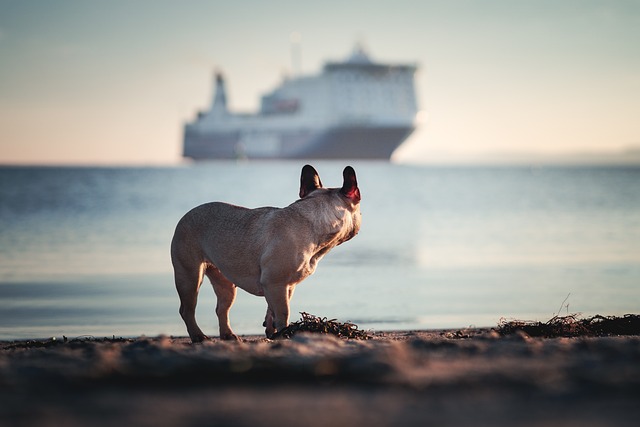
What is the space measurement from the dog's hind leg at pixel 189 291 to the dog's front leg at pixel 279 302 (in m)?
0.71

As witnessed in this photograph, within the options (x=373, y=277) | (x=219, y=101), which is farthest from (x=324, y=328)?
(x=219, y=101)

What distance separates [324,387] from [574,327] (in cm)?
363

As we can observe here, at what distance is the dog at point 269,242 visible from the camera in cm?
568

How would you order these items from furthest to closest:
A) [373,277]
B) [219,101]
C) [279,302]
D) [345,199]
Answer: [219,101] → [373,277] → [345,199] → [279,302]

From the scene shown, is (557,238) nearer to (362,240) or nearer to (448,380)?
(362,240)

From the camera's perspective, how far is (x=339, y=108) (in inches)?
4562

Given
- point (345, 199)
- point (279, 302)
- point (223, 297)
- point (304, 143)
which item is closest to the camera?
point (279, 302)

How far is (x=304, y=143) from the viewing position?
123 m

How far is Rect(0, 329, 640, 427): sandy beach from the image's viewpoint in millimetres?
2766

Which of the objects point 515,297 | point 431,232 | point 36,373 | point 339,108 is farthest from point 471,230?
point 339,108

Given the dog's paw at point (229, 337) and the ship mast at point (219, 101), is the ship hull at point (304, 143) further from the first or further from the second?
the dog's paw at point (229, 337)

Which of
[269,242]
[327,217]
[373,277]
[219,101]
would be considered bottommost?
[373,277]

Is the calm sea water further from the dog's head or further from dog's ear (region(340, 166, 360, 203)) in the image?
dog's ear (region(340, 166, 360, 203))

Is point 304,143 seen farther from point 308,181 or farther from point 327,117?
point 308,181
